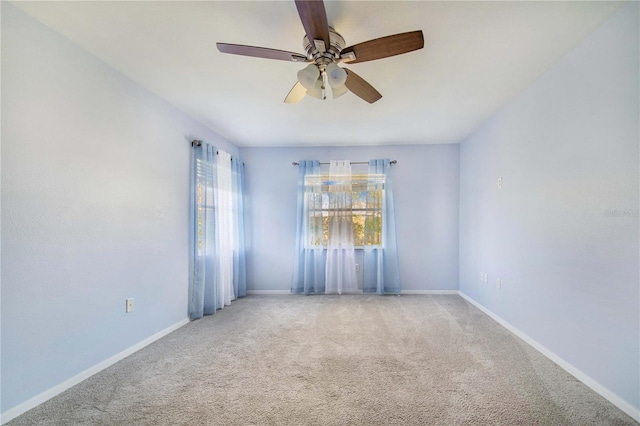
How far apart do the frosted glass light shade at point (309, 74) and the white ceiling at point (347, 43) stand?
0.29 meters

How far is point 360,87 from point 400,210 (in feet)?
8.60

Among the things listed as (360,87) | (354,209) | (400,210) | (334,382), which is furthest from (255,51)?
(400,210)

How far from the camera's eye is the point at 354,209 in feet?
14.0

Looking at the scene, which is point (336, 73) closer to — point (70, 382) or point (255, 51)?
point (255, 51)

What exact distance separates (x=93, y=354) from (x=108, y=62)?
2190 millimetres

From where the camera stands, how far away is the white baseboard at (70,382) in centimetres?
152

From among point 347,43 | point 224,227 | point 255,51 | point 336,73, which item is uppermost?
point 347,43

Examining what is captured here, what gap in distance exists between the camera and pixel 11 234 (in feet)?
5.08

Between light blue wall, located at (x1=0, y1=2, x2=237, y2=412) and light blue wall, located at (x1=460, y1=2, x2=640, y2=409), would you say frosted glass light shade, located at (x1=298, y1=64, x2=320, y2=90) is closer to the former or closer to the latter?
light blue wall, located at (x1=0, y1=2, x2=237, y2=412)

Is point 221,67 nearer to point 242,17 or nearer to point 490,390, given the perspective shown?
point 242,17

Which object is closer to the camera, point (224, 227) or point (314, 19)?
point (314, 19)

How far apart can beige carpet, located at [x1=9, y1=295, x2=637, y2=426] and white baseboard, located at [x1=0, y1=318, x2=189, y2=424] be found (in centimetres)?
5

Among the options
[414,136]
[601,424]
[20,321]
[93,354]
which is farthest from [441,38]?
[93,354]

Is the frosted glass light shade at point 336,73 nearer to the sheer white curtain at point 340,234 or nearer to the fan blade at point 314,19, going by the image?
the fan blade at point 314,19
